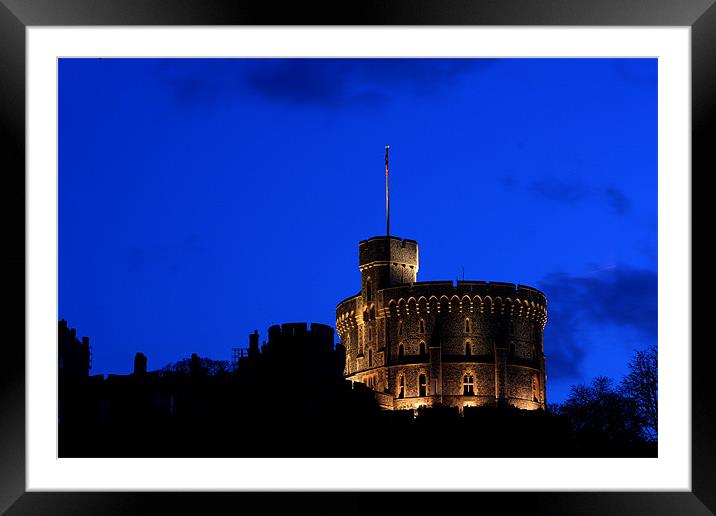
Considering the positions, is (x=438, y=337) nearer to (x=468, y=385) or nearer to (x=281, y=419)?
(x=468, y=385)

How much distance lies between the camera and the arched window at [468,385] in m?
34.8

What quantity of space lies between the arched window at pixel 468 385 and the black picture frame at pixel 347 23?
1244 inches

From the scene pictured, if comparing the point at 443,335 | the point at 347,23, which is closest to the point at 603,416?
the point at 443,335

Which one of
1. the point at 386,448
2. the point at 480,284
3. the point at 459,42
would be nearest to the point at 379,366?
the point at 480,284

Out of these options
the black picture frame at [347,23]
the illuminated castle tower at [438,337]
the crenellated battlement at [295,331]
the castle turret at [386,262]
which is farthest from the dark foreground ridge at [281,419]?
the black picture frame at [347,23]

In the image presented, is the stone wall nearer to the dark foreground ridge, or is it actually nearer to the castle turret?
the castle turret

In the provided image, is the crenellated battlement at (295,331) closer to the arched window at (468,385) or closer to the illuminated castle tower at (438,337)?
the illuminated castle tower at (438,337)

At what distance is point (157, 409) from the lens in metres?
27.2

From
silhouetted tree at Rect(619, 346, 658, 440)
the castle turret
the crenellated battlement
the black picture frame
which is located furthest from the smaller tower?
the black picture frame

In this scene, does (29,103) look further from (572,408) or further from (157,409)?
(572,408)

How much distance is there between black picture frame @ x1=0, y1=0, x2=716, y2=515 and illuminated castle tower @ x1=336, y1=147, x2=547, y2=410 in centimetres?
3090

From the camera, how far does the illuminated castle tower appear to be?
114 ft

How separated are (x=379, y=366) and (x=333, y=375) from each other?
223 inches

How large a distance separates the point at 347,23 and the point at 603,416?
2894cm
